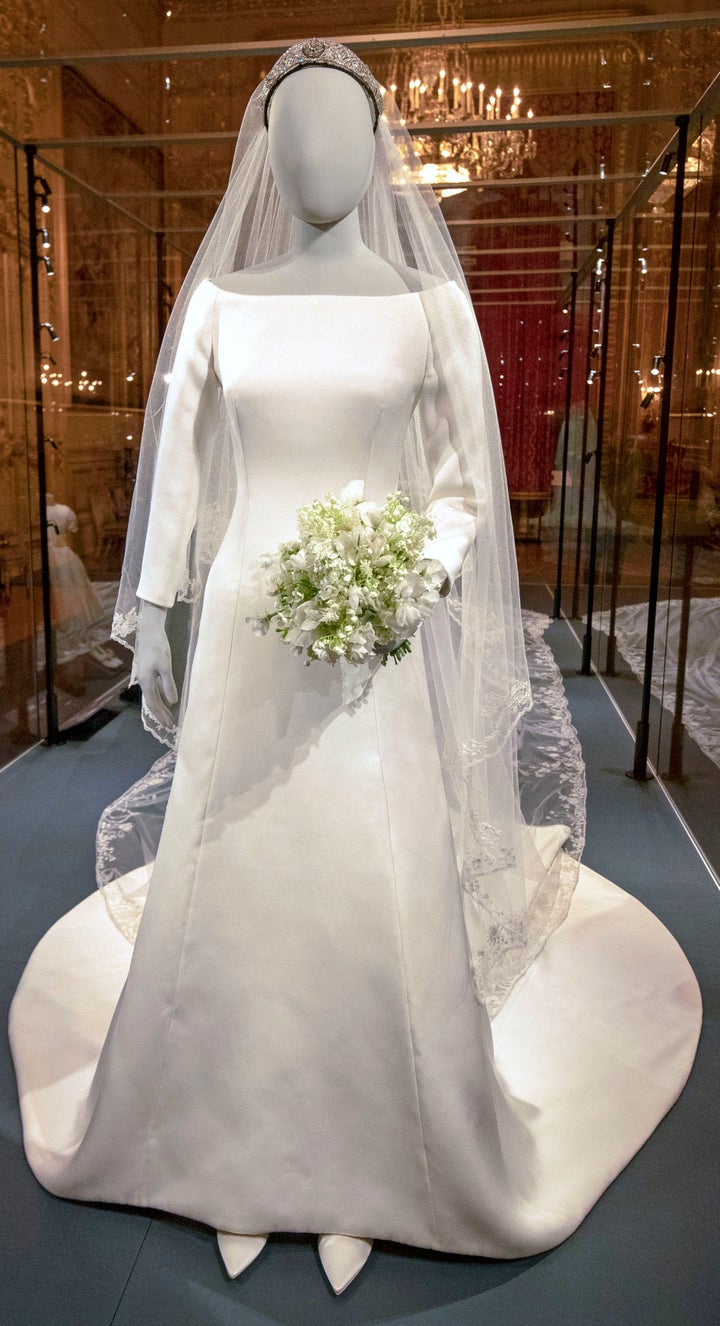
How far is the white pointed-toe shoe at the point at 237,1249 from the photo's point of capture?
173 cm

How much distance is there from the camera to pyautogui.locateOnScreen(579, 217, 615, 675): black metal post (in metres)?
4.69

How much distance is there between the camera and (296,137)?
64.5 inches

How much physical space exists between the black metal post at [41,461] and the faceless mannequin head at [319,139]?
2959 mm

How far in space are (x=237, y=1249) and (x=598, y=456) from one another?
13.8 feet

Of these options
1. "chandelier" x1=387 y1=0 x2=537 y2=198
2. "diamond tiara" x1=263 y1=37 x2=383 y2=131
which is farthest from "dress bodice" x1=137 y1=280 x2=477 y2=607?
"chandelier" x1=387 y1=0 x2=537 y2=198

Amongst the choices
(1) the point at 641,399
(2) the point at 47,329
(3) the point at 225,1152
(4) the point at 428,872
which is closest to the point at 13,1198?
(3) the point at 225,1152

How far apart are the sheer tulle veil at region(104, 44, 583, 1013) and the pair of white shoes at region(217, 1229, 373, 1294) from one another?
504 millimetres

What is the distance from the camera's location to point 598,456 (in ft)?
16.8

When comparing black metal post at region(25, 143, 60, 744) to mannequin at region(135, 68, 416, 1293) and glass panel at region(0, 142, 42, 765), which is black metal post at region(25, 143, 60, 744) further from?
mannequin at region(135, 68, 416, 1293)

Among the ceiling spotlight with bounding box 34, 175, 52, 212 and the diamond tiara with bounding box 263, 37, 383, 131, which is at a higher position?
the ceiling spotlight with bounding box 34, 175, 52, 212

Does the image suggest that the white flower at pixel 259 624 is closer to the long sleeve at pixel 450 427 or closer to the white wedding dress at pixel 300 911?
the white wedding dress at pixel 300 911

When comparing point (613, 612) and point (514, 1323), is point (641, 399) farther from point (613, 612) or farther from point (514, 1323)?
point (514, 1323)

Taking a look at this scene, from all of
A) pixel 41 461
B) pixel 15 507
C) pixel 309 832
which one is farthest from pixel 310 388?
pixel 41 461

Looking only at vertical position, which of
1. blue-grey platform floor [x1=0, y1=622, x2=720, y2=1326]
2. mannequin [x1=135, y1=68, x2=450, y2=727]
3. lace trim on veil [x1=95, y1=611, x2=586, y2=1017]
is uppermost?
mannequin [x1=135, y1=68, x2=450, y2=727]
